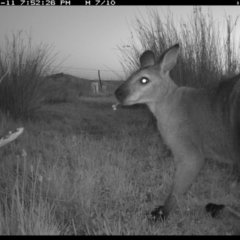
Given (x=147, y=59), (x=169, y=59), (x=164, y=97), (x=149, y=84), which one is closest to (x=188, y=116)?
(x=164, y=97)

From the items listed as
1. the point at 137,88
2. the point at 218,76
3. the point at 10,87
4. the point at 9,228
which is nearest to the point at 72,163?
the point at 137,88

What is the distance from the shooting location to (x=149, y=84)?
2.74 m

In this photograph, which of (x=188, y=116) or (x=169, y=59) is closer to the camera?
(x=188, y=116)

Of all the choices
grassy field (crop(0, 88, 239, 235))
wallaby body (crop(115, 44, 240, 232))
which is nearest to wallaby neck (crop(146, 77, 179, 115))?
wallaby body (crop(115, 44, 240, 232))

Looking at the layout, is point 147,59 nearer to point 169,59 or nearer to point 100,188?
point 169,59

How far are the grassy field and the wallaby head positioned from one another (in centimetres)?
75

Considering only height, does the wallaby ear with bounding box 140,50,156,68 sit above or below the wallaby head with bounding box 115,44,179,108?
above

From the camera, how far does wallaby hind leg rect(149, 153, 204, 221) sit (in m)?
2.48

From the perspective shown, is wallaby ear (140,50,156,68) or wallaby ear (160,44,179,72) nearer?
wallaby ear (160,44,179,72)

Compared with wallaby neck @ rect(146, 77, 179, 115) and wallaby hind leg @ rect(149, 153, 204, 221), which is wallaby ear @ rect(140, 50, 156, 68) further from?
wallaby hind leg @ rect(149, 153, 204, 221)

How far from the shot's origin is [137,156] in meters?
3.85

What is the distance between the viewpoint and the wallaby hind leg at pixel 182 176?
2484 mm

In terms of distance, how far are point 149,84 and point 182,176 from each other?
834mm
